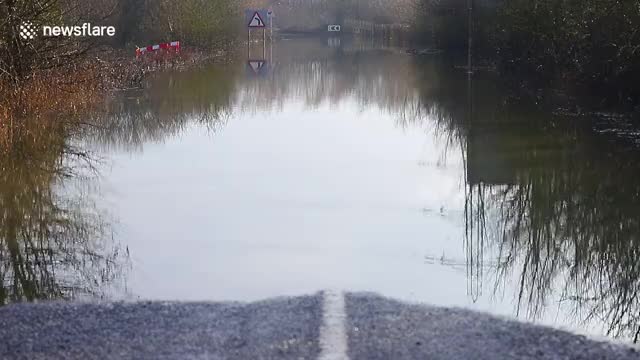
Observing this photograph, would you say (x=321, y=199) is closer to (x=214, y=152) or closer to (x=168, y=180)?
(x=168, y=180)

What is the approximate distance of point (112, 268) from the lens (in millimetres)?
8609

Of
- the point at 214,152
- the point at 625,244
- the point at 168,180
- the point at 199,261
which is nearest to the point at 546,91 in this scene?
the point at 214,152

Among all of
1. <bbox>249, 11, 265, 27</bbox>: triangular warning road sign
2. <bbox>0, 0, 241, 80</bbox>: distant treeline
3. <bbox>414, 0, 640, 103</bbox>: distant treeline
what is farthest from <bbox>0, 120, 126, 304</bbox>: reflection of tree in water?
<bbox>249, 11, 265, 27</bbox>: triangular warning road sign

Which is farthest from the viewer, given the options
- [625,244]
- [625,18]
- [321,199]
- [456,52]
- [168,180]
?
[456,52]

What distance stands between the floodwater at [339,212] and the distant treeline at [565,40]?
139cm

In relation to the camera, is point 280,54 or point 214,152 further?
point 280,54

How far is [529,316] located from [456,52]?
1538 inches

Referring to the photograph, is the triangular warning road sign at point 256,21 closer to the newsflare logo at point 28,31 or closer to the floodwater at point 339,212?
the floodwater at point 339,212

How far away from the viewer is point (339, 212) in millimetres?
11078

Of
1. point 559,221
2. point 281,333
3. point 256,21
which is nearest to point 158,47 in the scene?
point 256,21

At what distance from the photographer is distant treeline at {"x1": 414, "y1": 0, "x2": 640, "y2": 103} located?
1841cm

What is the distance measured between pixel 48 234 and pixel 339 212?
3318 millimetres

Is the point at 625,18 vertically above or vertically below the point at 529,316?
above

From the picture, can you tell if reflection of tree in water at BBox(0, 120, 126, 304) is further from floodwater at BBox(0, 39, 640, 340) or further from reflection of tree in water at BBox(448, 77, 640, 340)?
reflection of tree in water at BBox(448, 77, 640, 340)
